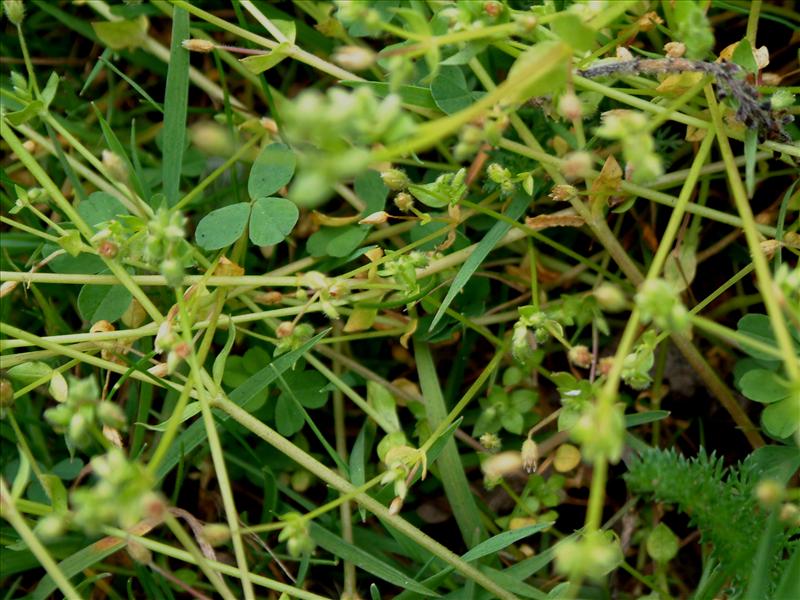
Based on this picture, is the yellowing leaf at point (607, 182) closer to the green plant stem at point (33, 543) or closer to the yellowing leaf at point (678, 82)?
the yellowing leaf at point (678, 82)

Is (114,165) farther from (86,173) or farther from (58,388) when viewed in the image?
(86,173)

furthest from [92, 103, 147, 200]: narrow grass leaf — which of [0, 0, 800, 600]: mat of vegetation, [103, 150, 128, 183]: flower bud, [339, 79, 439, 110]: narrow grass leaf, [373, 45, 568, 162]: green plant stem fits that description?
[373, 45, 568, 162]: green plant stem

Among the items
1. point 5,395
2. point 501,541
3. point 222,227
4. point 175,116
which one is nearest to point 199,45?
point 175,116

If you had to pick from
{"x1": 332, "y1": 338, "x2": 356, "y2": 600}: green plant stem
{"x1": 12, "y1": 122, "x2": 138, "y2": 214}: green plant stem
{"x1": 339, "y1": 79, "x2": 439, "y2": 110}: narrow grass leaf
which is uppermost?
{"x1": 339, "y1": 79, "x2": 439, "y2": 110}: narrow grass leaf

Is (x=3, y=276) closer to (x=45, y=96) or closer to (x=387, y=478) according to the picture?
(x=45, y=96)

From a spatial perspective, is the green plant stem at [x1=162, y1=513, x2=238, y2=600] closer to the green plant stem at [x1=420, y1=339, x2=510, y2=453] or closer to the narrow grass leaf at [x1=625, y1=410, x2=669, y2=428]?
the green plant stem at [x1=420, y1=339, x2=510, y2=453]

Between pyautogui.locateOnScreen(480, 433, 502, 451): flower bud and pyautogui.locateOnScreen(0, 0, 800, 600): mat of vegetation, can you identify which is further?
pyautogui.locateOnScreen(480, 433, 502, 451): flower bud

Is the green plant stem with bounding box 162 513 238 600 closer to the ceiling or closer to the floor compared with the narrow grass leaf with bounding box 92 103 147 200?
closer to the floor
